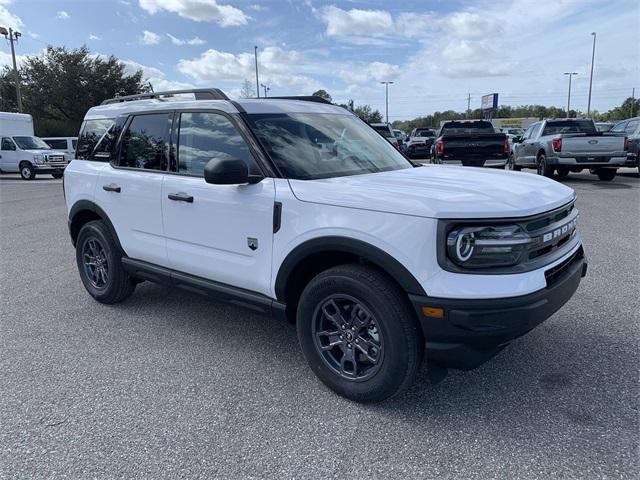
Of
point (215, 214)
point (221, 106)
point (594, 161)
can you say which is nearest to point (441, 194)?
point (215, 214)

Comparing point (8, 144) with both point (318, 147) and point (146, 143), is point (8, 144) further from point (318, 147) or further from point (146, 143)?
point (318, 147)

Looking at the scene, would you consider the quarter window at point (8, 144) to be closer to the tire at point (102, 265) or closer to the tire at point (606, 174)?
the tire at point (102, 265)

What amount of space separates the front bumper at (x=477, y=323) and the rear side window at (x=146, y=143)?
2.49 m

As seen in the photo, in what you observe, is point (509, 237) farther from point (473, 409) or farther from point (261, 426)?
point (261, 426)

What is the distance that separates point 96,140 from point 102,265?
119cm

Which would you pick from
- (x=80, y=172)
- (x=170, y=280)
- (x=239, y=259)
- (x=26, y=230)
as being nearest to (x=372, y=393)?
(x=239, y=259)

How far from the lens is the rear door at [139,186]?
13.3ft

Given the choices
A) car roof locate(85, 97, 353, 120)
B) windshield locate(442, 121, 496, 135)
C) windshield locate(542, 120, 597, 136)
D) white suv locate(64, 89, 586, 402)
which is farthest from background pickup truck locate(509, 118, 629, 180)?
car roof locate(85, 97, 353, 120)

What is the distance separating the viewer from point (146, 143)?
4.25 m

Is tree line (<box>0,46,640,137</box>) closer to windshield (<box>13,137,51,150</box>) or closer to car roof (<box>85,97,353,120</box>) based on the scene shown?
windshield (<box>13,137,51,150</box>)

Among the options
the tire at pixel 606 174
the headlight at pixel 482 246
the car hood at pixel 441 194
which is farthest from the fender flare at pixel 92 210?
the tire at pixel 606 174

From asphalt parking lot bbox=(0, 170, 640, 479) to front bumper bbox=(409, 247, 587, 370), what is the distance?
455 millimetres

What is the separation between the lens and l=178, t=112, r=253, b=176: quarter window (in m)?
3.56

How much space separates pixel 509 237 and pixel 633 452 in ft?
3.98
